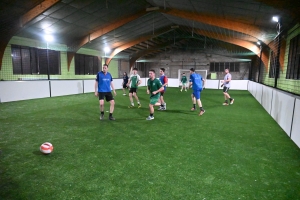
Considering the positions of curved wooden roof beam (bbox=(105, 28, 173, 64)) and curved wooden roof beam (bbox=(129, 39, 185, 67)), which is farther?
curved wooden roof beam (bbox=(129, 39, 185, 67))

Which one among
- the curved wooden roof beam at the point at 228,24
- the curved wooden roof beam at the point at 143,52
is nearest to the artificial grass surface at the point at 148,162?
the curved wooden roof beam at the point at 228,24

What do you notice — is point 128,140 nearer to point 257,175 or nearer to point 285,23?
point 257,175

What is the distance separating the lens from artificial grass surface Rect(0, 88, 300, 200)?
102 inches

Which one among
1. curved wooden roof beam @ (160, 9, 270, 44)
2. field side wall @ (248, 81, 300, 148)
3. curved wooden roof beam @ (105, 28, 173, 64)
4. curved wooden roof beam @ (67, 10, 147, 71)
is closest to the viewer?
field side wall @ (248, 81, 300, 148)

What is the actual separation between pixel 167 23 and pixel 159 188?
1834cm

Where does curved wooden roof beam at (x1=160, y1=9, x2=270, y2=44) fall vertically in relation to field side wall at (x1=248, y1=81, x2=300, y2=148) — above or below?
above

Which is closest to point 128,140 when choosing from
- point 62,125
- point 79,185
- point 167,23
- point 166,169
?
point 166,169

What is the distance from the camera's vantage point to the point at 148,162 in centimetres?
344

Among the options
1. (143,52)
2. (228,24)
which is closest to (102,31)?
(228,24)

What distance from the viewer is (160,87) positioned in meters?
6.57

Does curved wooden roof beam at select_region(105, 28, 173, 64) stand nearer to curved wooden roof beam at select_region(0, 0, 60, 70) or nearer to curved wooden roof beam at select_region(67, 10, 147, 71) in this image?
curved wooden roof beam at select_region(67, 10, 147, 71)

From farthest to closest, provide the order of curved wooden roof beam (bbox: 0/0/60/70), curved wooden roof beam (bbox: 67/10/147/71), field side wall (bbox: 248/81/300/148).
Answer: curved wooden roof beam (bbox: 67/10/147/71), curved wooden roof beam (bbox: 0/0/60/70), field side wall (bbox: 248/81/300/148)

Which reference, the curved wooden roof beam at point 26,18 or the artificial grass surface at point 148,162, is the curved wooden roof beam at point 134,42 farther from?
the artificial grass surface at point 148,162

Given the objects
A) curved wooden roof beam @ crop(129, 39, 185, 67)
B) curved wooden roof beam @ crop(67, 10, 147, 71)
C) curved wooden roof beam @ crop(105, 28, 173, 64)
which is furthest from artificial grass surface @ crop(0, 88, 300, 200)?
curved wooden roof beam @ crop(129, 39, 185, 67)
